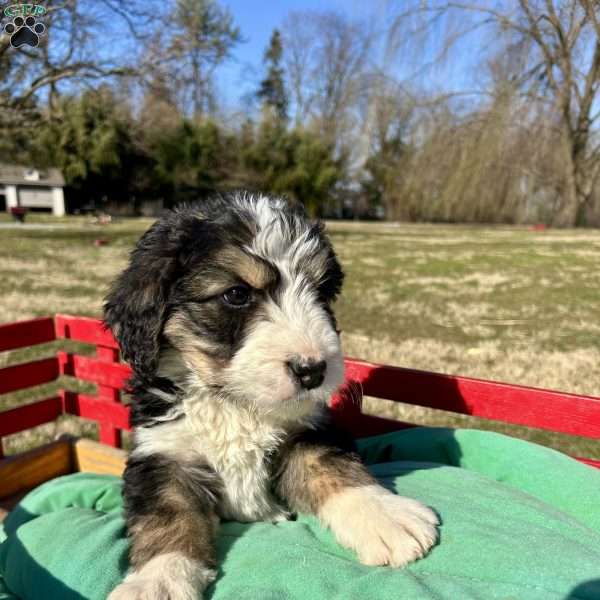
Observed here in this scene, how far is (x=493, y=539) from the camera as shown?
7.68ft

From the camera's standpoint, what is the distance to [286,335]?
239 cm

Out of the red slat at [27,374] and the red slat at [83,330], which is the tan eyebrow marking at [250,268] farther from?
the red slat at [27,374]

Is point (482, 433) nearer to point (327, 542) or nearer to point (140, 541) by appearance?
point (327, 542)

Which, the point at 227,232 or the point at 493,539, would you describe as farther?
the point at 227,232

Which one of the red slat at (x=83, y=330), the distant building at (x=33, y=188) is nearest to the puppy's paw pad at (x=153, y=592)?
the red slat at (x=83, y=330)

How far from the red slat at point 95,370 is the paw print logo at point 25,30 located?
163 inches

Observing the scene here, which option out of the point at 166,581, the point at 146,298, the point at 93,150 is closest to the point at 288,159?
the point at 93,150

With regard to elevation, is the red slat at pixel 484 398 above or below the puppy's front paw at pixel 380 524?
above

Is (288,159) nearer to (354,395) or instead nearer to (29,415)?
(29,415)

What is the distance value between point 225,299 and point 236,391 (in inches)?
17.1

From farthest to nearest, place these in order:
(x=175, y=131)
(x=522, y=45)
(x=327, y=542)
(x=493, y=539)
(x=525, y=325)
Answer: (x=175, y=131), (x=522, y=45), (x=525, y=325), (x=327, y=542), (x=493, y=539)

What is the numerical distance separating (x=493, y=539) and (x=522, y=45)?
22.4 meters

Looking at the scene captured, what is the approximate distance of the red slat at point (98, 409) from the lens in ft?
15.0

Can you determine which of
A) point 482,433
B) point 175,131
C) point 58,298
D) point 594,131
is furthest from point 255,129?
point 482,433
